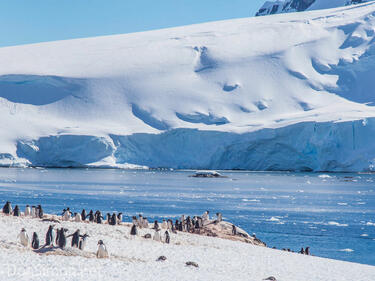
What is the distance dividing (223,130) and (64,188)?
24.6 m

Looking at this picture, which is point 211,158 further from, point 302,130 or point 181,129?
point 302,130

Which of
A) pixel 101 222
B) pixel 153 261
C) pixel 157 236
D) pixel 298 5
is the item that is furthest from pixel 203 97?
pixel 298 5

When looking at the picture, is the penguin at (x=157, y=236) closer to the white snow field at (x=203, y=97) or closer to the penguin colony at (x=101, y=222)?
the penguin colony at (x=101, y=222)

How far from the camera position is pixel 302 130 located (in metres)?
58.4

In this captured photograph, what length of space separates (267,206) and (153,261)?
19503mm

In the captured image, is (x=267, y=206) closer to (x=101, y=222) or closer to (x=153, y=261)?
(x=101, y=222)

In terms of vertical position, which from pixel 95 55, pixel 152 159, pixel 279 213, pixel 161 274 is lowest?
pixel 161 274

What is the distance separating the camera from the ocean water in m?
20.9

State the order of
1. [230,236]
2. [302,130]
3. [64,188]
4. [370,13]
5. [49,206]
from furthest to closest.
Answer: [370,13] → [302,130] → [64,188] → [49,206] → [230,236]

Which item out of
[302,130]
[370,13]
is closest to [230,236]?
[302,130]

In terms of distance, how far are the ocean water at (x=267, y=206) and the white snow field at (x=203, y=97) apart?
44.3 ft

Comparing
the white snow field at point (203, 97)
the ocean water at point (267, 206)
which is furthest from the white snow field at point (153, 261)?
the white snow field at point (203, 97)

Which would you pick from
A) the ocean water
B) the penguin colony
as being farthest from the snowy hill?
the penguin colony

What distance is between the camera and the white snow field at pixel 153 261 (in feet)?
36.3
